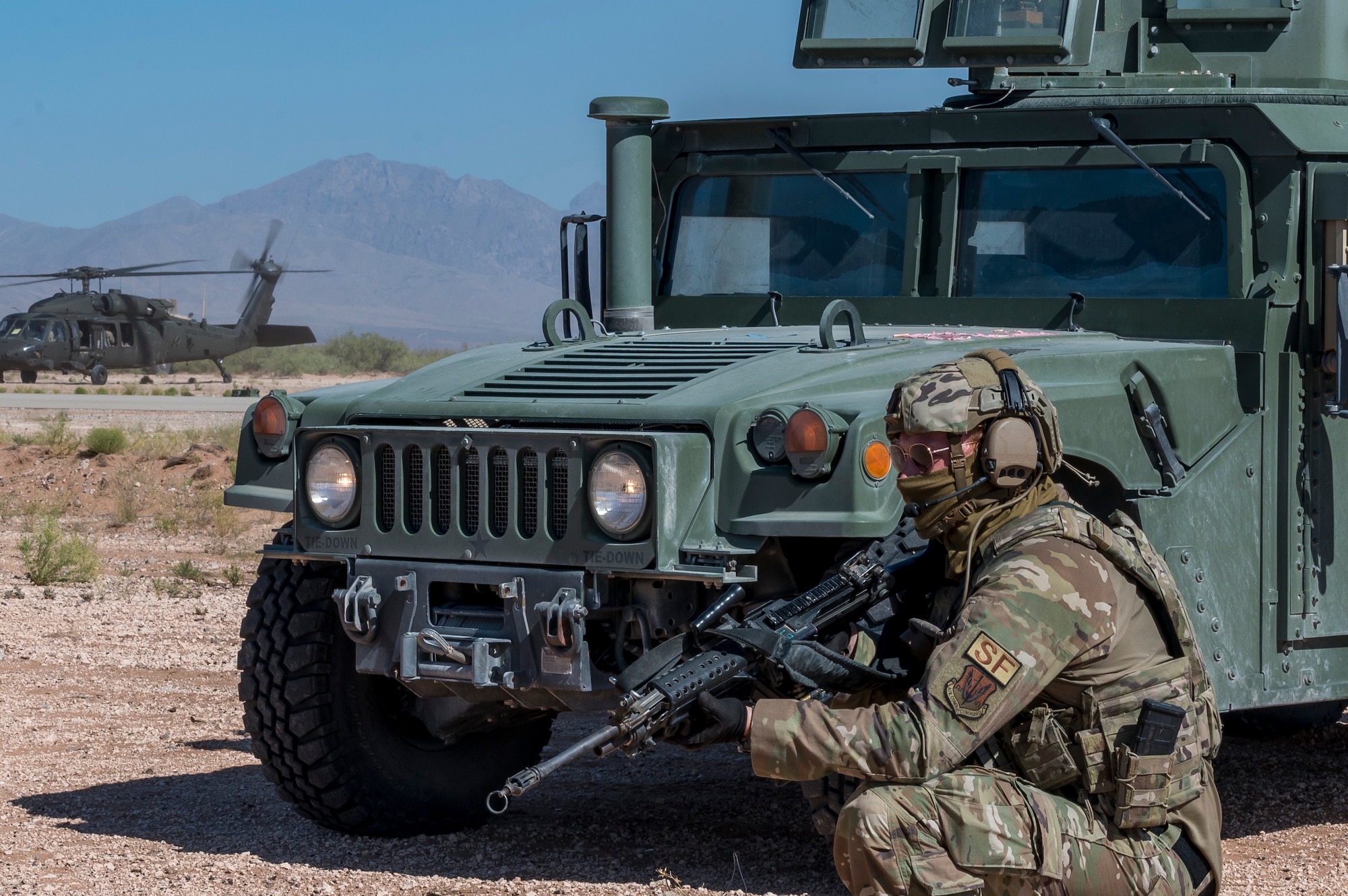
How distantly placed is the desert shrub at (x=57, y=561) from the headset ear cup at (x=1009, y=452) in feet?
28.9

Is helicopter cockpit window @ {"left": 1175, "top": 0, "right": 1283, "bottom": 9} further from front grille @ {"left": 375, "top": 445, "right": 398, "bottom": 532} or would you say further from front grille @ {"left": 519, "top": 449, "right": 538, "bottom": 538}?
front grille @ {"left": 375, "top": 445, "right": 398, "bottom": 532}

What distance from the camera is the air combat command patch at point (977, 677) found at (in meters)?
2.89

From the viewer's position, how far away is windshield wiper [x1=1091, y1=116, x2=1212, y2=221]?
5.20 meters

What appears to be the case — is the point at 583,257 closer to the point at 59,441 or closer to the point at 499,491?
the point at 499,491

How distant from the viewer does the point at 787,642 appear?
3379mm

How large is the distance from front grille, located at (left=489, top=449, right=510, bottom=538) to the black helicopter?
3209cm

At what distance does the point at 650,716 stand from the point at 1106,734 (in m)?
0.79

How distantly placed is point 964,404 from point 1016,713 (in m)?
0.55

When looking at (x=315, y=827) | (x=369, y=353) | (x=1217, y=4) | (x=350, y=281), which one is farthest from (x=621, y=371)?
(x=350, y=281)

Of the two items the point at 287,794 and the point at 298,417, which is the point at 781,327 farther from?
the point at 287,794

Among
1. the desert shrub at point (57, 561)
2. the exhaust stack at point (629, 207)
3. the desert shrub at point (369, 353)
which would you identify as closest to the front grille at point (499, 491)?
the exhaust stack at point (629, 207)

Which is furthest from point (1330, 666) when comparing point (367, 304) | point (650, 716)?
point (367, 304)

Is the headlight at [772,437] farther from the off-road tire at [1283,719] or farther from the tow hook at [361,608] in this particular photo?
the off-road tire at [1283,719]

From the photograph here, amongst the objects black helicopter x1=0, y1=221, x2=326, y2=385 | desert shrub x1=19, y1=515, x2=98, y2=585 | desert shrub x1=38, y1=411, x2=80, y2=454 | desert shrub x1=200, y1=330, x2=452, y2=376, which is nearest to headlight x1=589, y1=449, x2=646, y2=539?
desert shrub x1=19, y1=515, x2=98, y2=585
